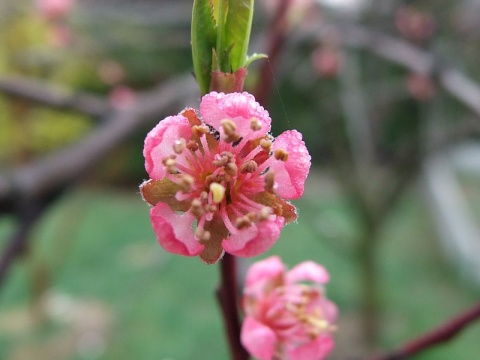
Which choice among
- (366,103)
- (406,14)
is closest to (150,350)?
(366,103)

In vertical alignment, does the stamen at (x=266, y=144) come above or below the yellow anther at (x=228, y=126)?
below

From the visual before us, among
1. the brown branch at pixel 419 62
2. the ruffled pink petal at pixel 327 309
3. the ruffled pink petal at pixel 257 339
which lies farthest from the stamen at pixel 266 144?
the brown branch at pixel 419 62

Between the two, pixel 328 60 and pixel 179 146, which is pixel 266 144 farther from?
pixel 328 60

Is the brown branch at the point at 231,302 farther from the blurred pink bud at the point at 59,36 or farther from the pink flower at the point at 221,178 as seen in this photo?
the blurred pink bud at the point at 59,36

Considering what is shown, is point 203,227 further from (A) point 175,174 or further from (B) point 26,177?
(B) point 26,177

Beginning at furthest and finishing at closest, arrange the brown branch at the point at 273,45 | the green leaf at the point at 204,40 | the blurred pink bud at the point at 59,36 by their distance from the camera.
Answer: the blurred pink bud at the point at 59,36 → the brown branch at the point at 273,45 → the green leaf at the point at 204,40

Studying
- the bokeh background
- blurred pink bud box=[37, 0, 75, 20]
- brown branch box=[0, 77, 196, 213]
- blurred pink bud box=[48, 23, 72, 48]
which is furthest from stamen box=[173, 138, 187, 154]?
blurred pink bud box=[48, 23, 72, 48]
